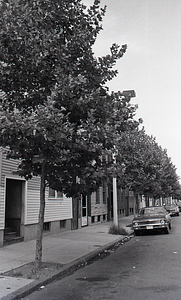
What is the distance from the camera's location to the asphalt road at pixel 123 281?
5.49 meters

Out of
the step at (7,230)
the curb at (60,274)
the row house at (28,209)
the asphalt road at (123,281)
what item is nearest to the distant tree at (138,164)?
the row house at (28,209)

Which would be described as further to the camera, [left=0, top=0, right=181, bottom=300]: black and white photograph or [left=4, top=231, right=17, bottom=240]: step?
[left=4, top=231, right=17, bottom=240]: step

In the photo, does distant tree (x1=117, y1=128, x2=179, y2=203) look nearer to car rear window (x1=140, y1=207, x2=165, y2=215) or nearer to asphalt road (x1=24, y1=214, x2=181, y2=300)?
car rear window (x1=140, y1=207, x2=165, y2=215)

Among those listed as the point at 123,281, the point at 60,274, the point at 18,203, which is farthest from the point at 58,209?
the point at 123,281

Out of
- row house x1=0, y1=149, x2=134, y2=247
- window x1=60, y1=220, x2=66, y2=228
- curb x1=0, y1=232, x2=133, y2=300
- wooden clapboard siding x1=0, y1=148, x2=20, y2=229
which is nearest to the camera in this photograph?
curb x1=0, y1=232, x2=133, y2=300

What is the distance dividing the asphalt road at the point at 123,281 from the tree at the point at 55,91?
1.54 m

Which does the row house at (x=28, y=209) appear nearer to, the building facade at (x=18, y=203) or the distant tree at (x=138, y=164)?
the building facade at (x=18, y=203)

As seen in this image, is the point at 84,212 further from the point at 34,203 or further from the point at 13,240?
the point at 13,240

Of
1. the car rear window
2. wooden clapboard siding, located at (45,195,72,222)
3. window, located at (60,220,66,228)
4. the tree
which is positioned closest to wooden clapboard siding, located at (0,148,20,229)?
the tree

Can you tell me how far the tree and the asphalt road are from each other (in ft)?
5.05

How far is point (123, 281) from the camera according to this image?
6.42 metres

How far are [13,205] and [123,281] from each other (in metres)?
7.76

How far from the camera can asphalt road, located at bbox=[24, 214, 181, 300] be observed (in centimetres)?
549

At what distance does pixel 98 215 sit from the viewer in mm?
23688
